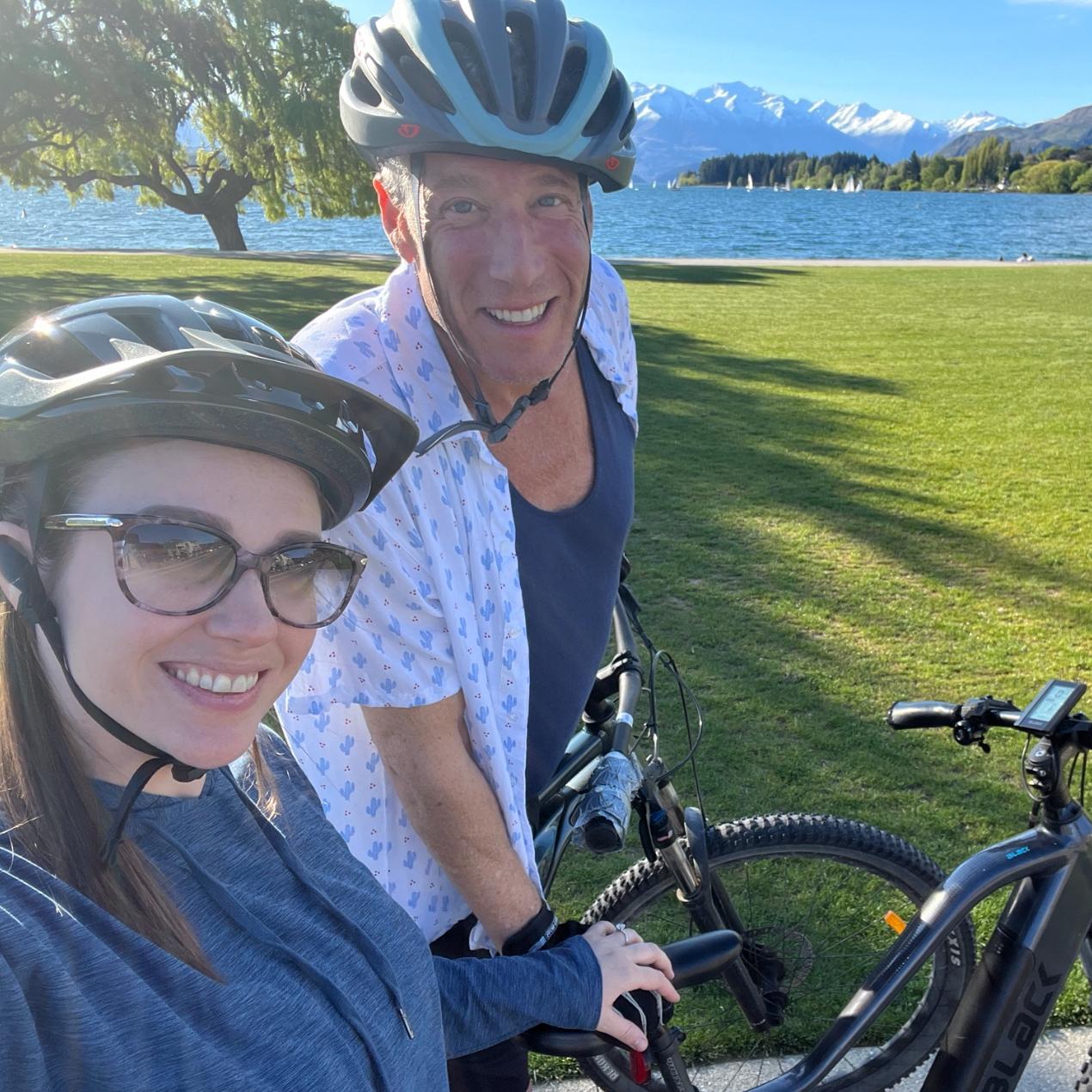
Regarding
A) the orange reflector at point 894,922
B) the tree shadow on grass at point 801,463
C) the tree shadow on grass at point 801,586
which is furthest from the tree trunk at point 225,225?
the orange reflector at point 894,922

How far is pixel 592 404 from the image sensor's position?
2.06m

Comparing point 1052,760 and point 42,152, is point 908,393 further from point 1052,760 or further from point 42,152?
point 42,152

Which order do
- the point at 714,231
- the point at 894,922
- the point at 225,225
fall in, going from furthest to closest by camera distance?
the point at 714,231, the point at 225,225, the point at 894,922

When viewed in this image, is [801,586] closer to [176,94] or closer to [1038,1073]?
[1038,1073]

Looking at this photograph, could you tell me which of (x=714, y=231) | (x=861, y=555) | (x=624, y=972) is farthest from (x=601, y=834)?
(x=714, y=231)

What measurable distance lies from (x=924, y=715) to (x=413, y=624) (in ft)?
3.94

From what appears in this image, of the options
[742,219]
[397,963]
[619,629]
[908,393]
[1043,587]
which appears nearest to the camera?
[397,963]

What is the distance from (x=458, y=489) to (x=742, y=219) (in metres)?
66.6

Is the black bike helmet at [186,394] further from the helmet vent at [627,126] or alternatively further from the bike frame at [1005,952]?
the bike frame at [1005,952]

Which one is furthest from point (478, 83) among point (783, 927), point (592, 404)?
point (783, 927)

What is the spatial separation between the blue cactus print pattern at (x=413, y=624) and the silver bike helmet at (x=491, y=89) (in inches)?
10.2

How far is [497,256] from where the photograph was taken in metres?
1.66

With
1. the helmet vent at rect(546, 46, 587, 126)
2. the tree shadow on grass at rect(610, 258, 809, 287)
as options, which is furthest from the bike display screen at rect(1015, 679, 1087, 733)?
the tree shadow on grass at rect(610, 258, 809, 287)

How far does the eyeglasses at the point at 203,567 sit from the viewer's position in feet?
3.66
